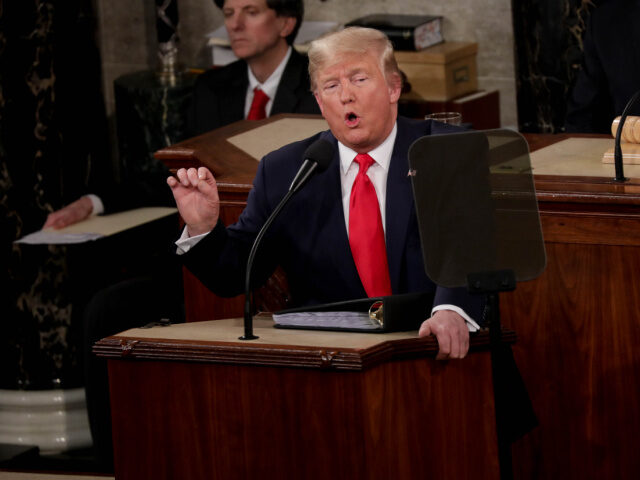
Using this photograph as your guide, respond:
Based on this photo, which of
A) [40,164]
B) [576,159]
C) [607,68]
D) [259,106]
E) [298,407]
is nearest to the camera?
[298,407]

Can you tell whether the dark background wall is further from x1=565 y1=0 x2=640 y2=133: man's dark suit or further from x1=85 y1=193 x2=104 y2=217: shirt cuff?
x1=565 y1=0 x2=640 y2=133: man's dark suit

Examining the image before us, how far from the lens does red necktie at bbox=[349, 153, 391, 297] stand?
124 inches

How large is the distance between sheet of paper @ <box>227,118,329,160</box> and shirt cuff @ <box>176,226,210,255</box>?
792 millimetres

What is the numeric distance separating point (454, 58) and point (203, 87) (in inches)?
44.1

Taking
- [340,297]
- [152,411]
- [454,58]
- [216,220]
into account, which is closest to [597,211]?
[340,297]

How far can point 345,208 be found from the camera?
3221 millimetres

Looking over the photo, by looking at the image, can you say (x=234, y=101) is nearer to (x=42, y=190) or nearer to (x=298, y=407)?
(x=42, y=190)

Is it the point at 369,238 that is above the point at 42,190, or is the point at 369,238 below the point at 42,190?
below

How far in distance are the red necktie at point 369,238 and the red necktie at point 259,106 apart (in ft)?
6.72

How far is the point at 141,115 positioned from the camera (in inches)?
226

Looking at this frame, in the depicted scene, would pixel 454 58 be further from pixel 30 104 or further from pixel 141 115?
pixel 30 104

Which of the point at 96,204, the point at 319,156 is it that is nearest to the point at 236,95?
the point at 96,204

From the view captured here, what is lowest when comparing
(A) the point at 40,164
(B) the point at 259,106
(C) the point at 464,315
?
(C) the point at 464,315

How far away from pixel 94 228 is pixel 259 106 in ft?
2.84
